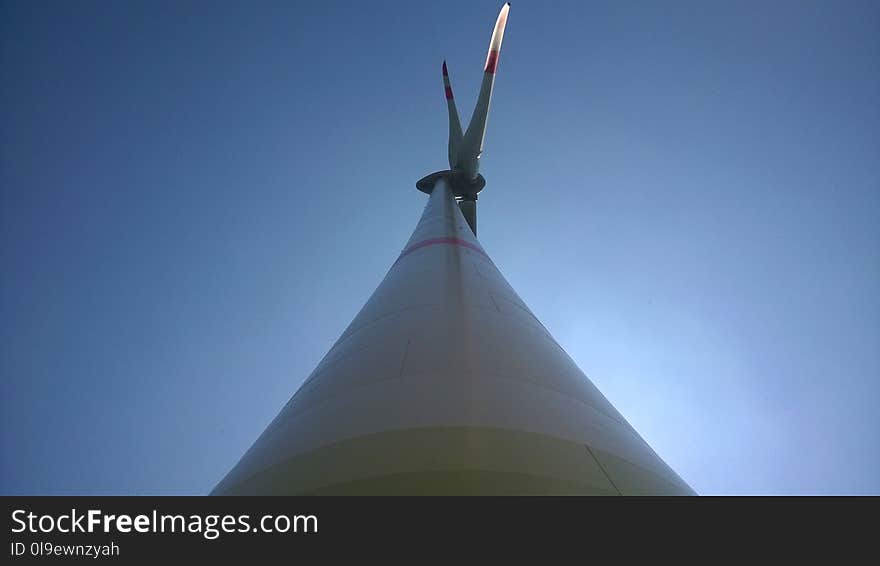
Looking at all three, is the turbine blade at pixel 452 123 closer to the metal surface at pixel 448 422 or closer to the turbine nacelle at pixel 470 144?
the turbine nacelle at pixel 470 144

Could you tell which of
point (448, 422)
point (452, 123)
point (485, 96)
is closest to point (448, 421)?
point (448, 422)

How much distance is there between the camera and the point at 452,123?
1686 centimetres

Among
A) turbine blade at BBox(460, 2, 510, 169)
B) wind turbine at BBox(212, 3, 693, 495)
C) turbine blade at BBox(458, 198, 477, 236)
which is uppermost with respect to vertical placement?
turbine blade at BBox(460, 2, 510, 169)

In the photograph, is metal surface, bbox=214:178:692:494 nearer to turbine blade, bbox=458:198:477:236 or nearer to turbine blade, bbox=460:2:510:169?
turbine blade, bbox=460:2:510:169

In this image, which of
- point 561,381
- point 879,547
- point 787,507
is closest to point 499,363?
point 561,381

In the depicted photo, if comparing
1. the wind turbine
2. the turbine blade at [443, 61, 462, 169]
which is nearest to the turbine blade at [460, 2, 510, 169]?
the turbine blade at [443, 61, 462, 169]

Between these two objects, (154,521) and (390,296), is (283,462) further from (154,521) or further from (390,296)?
(390,296)

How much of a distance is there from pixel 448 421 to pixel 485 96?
12.7m

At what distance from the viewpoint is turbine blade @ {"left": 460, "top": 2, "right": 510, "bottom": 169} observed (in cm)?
1423

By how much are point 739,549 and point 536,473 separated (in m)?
1.02

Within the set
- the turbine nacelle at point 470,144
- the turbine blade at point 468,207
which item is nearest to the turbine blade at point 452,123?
the turbine nacelle at point 470,144

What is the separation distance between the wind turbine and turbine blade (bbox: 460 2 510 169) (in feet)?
33.5

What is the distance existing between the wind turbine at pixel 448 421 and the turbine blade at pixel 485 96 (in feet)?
33.5

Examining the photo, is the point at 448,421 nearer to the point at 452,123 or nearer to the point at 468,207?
the point at 468,207
